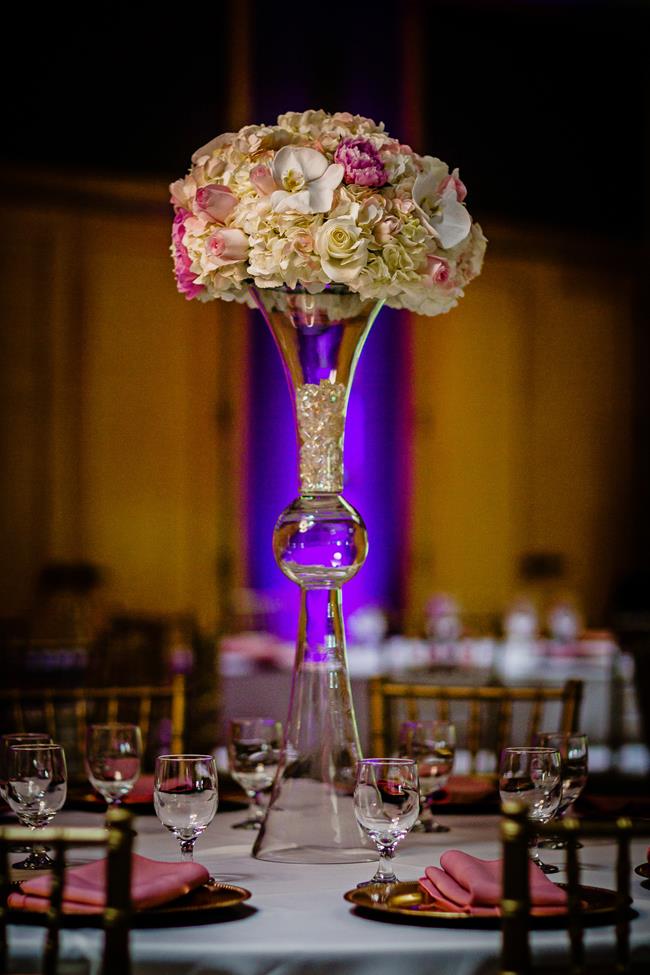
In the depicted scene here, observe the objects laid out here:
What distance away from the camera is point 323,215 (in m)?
1.91

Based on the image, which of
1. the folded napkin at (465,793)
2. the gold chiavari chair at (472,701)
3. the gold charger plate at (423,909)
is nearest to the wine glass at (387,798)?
the gold charger plate at (423,909)

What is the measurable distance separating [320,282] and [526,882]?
941 mm

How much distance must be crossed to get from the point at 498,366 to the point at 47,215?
316cm

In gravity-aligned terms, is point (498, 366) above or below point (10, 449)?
above

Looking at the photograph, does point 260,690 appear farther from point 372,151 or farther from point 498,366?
point 498,366

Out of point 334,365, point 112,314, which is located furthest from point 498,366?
point 334,365

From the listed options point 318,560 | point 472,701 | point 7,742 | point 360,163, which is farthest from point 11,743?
point 472,701

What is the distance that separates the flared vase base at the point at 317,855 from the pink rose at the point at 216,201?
0.88m

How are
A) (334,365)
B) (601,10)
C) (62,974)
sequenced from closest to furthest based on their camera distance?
1. (62,974)
2. (334,365)
3. (601,10)

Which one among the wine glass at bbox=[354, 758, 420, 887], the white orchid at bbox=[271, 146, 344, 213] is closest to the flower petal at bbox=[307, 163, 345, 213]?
the white orchid at bbox=[271, 146, 344, 213]

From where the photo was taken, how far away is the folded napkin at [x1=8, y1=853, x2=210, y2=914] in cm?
148

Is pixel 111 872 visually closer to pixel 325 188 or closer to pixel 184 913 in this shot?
pixel 184 913

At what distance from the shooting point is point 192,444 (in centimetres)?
843

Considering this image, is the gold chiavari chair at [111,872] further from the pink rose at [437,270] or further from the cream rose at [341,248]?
the pink rose at [437,270]
